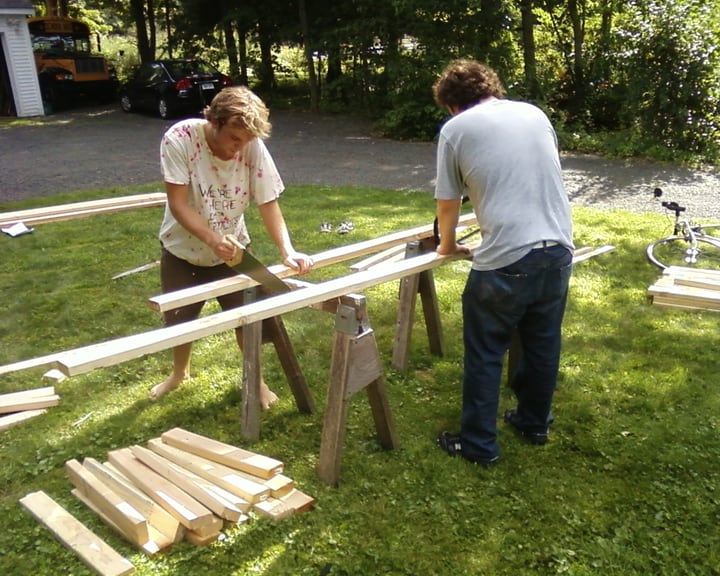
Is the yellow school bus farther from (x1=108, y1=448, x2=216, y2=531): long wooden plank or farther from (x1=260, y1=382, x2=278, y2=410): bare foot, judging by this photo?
(x1=108, y1=448, x2=216, y2=531): long wooden plank

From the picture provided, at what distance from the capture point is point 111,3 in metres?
27.5

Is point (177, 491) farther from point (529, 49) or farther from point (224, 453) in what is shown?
point (529, 49)

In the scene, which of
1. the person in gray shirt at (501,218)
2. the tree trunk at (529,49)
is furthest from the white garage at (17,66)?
the person in gray shirt at (501,218)

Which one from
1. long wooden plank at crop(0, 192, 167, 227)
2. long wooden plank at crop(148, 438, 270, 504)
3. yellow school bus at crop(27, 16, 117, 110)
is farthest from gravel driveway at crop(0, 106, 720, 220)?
long wooden plank at crop(148, 438, 270, 504)

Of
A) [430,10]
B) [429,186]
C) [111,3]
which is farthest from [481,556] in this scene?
[111,3]

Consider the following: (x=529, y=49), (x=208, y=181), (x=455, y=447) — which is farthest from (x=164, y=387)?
(x=529, y=49)

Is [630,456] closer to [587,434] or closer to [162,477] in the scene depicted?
[587,434]

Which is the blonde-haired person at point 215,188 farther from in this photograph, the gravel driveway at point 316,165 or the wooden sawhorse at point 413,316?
the gravel driveway at point 316,165

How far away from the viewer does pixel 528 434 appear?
3.82 metres

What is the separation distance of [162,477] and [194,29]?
20.5 m

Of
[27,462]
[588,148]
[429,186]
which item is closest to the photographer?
[27,462]

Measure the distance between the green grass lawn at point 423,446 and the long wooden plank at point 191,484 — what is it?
0.34 ft

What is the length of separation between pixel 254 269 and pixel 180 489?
1.19 meters

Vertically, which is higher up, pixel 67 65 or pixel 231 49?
pixel 231 49
